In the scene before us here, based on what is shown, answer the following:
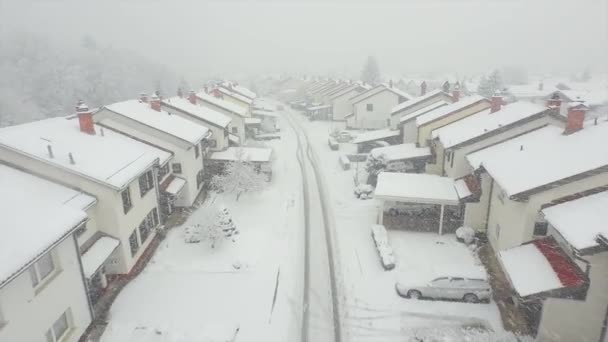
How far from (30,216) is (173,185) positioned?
518 inches

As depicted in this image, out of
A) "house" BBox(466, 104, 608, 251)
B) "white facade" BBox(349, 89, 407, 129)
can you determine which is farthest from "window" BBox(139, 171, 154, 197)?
"white facade" BBox(349, 89, 407, 129)

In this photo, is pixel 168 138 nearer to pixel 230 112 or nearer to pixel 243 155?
pixel 243 155

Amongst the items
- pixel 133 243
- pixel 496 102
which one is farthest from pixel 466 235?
pixel 133 243

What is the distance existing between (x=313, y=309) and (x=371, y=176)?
18.5 meters

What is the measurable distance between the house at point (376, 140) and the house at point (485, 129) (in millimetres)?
11987

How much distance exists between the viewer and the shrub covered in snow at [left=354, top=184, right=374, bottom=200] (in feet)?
104

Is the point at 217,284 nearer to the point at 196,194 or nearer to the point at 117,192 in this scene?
the point at 117,192

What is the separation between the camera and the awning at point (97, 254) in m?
16.5

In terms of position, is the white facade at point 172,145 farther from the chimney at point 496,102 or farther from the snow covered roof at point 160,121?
the chimney at point 496,102

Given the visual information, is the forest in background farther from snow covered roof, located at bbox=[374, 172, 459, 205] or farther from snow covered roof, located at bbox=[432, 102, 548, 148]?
snow covered roof, located at bbox=[432, 102, 548, 148]

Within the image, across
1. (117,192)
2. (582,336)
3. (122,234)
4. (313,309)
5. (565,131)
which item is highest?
(565,131)

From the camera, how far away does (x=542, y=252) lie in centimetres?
1627

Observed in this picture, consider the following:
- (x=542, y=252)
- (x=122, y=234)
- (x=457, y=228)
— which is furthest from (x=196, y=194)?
(x=542, y=252)

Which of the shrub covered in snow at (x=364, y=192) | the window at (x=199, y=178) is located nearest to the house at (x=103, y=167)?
the window at (x=199, y=178)
